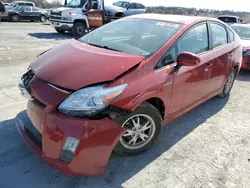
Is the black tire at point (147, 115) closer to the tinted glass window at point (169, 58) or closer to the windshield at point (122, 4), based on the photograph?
the tinted glass window at point (169, 58)

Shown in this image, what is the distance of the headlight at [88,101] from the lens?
2.33 m

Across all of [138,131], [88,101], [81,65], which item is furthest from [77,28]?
[88,101]

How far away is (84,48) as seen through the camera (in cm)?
320

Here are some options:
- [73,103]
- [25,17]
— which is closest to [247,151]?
[73,103]

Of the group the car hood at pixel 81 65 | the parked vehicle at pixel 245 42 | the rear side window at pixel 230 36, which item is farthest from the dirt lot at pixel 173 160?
the parked vehicle at pixel 245 42

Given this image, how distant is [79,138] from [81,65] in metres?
0.87

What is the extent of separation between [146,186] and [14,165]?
1467 millimetres

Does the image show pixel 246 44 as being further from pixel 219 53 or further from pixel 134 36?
pixel 134 36

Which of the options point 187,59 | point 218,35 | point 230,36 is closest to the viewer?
point 187,59

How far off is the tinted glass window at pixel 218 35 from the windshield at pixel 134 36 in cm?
96

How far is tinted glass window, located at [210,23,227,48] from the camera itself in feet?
13.3

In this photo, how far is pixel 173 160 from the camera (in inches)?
118

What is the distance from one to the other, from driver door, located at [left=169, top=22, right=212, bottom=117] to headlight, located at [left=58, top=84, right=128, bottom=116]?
1.04m

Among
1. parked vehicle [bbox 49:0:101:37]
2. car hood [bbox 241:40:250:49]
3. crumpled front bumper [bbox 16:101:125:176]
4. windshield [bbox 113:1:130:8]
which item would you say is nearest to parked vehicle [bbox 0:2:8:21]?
parked vehicle [bbox 49:0:101:37]
